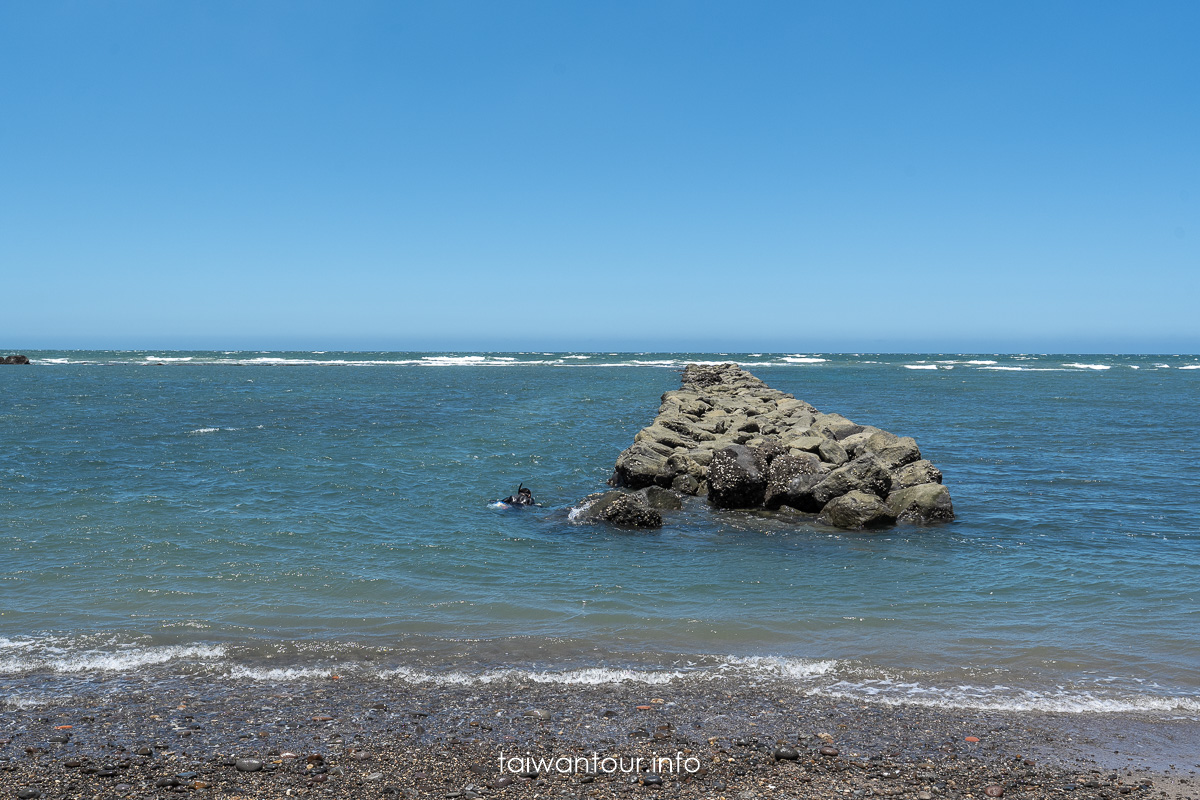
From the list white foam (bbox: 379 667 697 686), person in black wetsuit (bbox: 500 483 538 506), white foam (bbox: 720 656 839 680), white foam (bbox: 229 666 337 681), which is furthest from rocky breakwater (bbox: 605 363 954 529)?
white foam (bbox: 229 666 337 681)

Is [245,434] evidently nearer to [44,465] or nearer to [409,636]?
[44,465]

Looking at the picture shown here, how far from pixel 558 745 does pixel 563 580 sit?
4.64m

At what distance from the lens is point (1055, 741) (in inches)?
236

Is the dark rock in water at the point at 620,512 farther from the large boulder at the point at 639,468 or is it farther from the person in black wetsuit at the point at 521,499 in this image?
the large boulder at the point at 639,468

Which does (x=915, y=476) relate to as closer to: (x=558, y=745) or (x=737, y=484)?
(x=737, y=484)

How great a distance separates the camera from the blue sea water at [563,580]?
24.7 feet

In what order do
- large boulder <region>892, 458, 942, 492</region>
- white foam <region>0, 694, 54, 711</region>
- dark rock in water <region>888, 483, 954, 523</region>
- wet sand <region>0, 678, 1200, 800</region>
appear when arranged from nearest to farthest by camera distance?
wet sand <region>0, 678, 1200, 800</region>
white foam <region>0, 694, 54, 711</region>
dark rock in water <region>888, 483, 954, 523</region>
large boulder <region>892, 458, 942, 492</region>

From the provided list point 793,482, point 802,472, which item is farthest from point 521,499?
point 802,472

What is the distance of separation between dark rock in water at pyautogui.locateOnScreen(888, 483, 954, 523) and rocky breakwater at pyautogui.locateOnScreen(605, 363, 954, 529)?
0.02 metres

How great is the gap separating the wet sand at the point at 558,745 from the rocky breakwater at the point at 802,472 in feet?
23.9

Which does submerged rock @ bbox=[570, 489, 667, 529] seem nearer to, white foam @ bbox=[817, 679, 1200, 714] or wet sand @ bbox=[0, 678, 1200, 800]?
wet sand @ bbox=[0, 678, 1200, 800]

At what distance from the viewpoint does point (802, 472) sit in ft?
49.3

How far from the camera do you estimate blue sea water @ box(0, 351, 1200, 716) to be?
24.7ft

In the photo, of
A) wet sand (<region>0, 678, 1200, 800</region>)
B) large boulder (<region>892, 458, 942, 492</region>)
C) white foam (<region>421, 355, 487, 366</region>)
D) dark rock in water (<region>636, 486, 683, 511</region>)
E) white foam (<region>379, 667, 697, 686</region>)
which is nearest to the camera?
wet sand (<region>0, 678, 1200, 800</region>)
